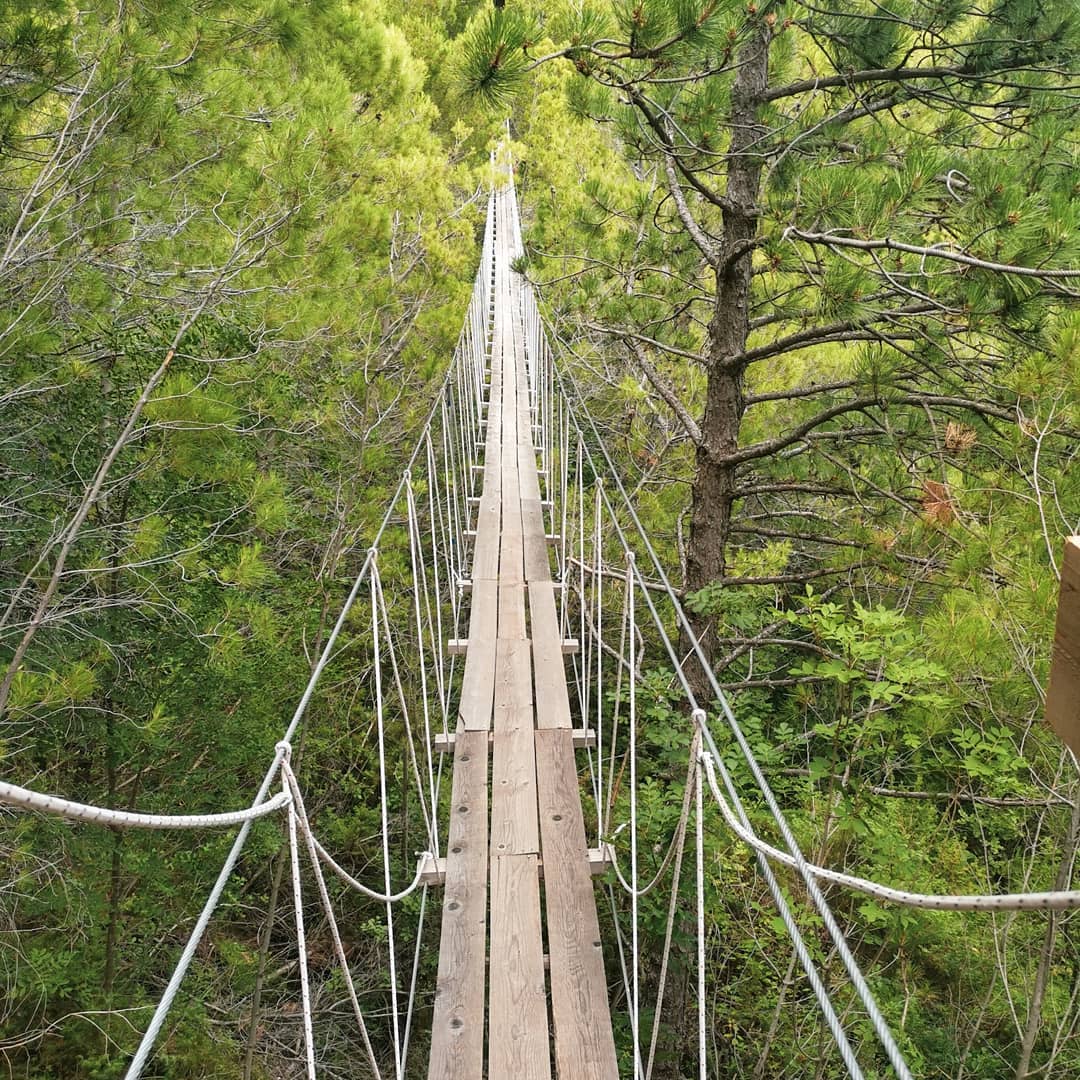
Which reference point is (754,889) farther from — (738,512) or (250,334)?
(250,334)

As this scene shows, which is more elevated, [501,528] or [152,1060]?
[501,528]

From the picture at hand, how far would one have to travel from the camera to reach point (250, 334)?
289 cm

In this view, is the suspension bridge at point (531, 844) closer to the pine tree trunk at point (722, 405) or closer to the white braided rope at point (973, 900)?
the white braided rope at point (973, 900)

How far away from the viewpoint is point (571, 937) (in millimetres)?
1761

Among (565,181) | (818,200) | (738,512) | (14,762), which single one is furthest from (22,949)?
(565,181)

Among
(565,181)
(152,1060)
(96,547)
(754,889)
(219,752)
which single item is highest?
(565,181)

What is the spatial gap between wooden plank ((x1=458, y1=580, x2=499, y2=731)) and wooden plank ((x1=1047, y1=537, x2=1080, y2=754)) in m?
1.91

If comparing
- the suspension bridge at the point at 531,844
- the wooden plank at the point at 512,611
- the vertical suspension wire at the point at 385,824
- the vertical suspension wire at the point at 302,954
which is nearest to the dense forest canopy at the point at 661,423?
the suspension bridge at the point at 531,844

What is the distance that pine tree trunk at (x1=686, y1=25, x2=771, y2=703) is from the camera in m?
2.87

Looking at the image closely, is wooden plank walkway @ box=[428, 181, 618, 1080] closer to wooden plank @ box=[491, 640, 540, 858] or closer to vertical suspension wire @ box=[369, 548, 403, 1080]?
wooden plank @ box=[491, 640, 540, 858]

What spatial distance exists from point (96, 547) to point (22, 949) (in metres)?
1.31

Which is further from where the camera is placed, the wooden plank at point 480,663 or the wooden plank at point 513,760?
the wooden plank at point 480,663

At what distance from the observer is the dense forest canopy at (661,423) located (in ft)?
6.49

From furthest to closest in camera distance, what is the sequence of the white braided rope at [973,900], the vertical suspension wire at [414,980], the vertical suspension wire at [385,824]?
the vertical suspension wire at [414,980] → the vertical suspension wire at [385,824] → the white braided rope at [973,900]
